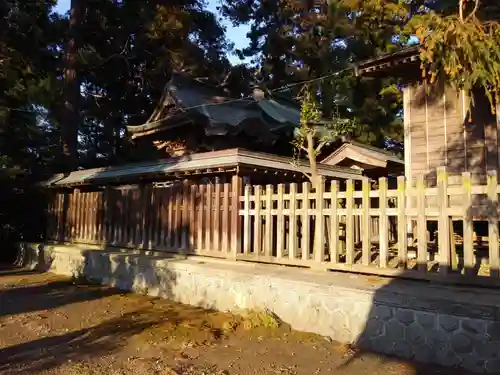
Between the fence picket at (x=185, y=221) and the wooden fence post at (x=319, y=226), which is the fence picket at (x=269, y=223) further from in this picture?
the fence picket at (x=185, y=221)

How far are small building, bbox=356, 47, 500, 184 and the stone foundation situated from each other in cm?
381

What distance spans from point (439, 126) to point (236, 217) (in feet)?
14.5

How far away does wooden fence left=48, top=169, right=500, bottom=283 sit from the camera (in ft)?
17.8

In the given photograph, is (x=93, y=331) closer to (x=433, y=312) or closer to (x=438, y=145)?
(x=433, y=312)

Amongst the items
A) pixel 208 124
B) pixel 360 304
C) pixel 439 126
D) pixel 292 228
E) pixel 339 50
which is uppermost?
pixel 339 50

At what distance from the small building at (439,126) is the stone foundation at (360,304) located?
3.81m

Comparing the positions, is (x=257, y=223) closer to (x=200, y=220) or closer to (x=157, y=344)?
(x=200, y=220)

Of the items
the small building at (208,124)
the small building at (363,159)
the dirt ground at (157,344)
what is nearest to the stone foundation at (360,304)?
the dirt ground at (157,344)

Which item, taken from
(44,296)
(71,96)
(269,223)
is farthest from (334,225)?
(71,96)

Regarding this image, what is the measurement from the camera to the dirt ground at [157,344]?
485cm

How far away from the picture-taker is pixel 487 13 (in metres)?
9.22

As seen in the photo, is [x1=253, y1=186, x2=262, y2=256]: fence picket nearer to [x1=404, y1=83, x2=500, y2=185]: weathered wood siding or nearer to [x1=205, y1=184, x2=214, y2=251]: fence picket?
[x1=205, y1=184, x2=214, y2=251]: fence picket

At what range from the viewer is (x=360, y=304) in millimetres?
5598

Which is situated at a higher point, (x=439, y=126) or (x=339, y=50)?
(x=339, y=50)
